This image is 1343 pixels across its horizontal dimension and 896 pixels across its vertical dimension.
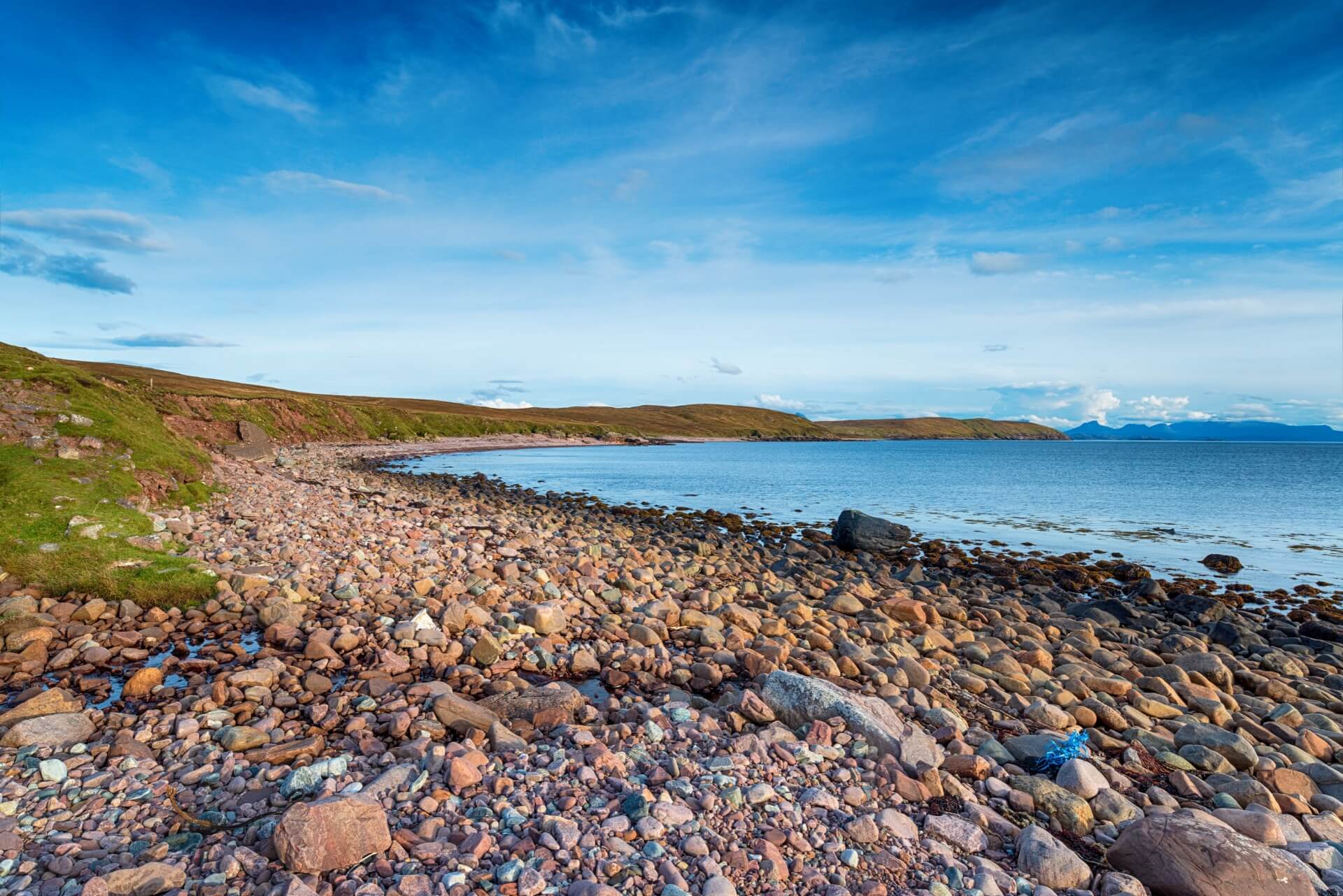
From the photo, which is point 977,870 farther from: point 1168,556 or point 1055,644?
point 1168,556

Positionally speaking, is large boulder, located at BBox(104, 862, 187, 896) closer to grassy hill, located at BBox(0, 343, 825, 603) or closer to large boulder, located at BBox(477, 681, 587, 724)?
large boulder, located at BBox(477, 681, 587, 724)

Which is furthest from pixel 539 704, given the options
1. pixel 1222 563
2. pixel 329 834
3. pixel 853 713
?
pixel 1222 563

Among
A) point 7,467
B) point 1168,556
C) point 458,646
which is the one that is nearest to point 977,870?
point 458,646

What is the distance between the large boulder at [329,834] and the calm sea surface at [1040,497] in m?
26.4

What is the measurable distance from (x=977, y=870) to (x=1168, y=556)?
26.3m

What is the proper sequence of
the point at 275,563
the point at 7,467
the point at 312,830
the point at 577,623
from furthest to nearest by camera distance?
the point at 7,467
the point at 275,563
the point at 577,623
the point at 312,830

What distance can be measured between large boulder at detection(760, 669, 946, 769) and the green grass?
30.9 feet

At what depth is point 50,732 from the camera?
6.51m

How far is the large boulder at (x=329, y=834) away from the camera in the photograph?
460 centimetres

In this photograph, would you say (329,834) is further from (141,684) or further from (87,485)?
(87,485)

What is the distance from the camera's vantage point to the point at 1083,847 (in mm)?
5781

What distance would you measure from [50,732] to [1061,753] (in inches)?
390

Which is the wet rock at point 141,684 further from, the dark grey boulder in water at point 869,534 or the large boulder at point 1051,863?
the dark grey boulder in water at point 869,534

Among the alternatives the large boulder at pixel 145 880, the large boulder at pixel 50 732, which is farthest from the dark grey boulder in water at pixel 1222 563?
the large boulder at pixel 50 732
